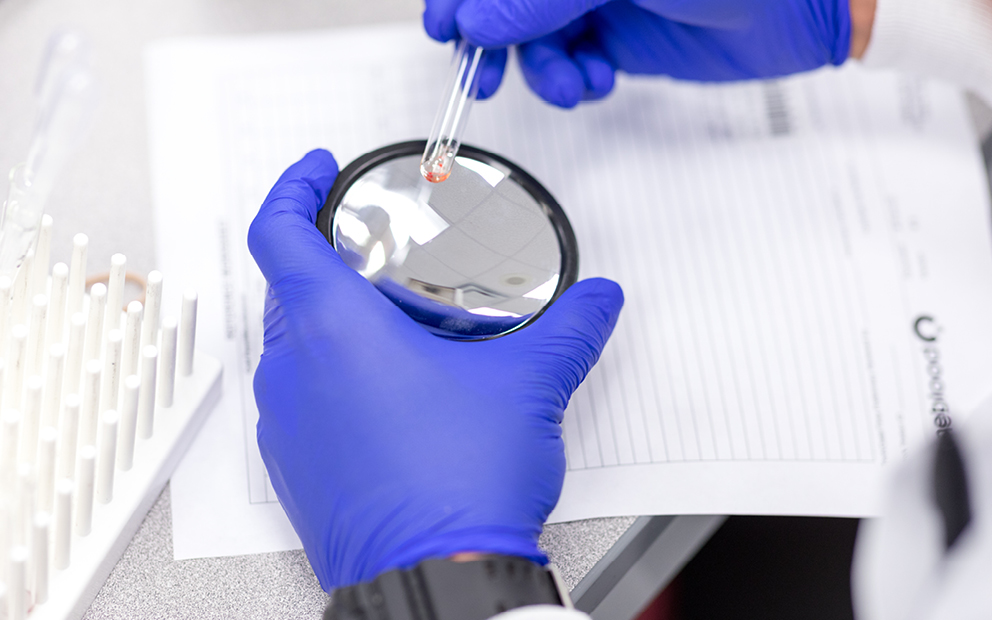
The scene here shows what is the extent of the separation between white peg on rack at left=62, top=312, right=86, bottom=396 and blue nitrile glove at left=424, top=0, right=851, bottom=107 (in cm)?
40

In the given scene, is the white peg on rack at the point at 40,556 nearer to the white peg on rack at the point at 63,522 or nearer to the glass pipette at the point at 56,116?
the white peg on rack at the point at 63,522

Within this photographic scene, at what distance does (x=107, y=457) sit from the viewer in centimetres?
48

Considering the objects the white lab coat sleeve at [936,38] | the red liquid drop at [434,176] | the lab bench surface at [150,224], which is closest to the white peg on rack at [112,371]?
the lab bench surface at [150,224]

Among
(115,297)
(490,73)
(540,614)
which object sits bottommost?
(540,614)

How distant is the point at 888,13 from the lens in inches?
29.7

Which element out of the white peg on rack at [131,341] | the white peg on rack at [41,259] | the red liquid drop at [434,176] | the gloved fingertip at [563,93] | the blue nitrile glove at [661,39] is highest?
the blue nitrile glove at [661,39]

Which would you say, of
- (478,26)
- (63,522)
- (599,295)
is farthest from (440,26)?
(63,522)

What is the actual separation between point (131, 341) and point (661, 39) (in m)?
0.57

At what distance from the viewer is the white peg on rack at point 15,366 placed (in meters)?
0.47

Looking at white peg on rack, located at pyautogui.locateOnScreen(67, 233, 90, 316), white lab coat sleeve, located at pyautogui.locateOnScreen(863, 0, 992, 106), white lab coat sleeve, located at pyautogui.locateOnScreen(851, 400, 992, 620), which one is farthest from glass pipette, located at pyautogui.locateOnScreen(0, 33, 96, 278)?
white lab coat sleeve, located at pyautogui.locateOnScreen(863, 0, 992, 106)

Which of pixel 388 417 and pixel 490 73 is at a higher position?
pixel 490 73

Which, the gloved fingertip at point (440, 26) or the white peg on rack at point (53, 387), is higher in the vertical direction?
the gloved fingertip at point (440, 26)

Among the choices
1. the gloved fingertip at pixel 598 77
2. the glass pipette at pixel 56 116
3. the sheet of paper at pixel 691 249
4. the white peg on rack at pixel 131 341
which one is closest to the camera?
the glass pipette at pixel 56 116

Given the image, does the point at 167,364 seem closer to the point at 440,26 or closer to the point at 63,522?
the point at 63,522
